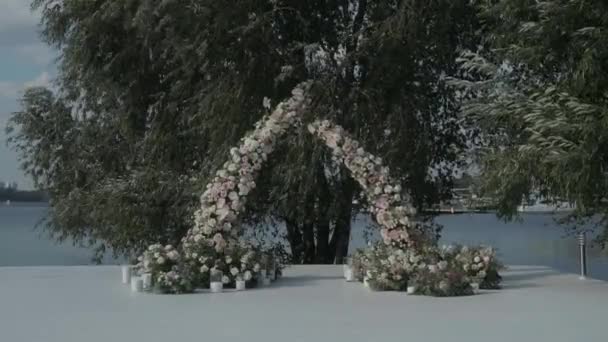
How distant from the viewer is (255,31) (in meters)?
8.70

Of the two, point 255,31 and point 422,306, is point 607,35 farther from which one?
point 255,31

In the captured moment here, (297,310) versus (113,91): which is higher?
(113,91)

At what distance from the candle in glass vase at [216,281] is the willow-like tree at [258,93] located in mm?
2486

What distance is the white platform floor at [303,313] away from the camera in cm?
429

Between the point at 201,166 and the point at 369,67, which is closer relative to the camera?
the point at 369,67

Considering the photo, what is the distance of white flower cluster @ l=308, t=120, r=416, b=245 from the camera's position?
6359 millimetres

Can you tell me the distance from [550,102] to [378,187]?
54.6 inches

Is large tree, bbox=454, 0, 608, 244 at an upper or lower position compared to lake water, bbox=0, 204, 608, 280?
upper

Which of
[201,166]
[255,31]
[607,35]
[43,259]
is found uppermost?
[255,31]

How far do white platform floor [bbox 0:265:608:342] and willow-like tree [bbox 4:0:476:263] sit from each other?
2.46 metres

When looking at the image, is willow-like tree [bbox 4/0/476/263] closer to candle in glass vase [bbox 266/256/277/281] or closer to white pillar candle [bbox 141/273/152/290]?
candle in glass vase [bbox 266/256/277/281]

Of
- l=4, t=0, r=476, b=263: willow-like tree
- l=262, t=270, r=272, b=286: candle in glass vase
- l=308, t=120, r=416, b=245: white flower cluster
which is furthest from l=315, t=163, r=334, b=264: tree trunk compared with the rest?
l=262, t=270, r=272, b=286: candle in glass vase

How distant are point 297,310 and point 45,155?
760 centimetres

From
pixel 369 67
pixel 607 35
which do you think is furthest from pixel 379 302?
pixel 369 67
